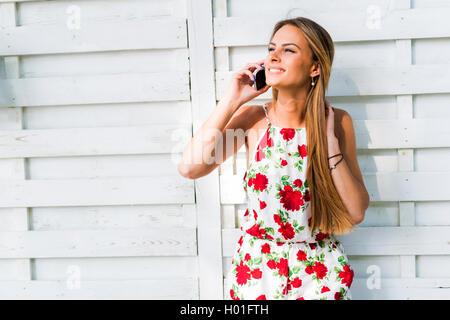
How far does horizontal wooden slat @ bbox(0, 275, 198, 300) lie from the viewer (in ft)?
7.12

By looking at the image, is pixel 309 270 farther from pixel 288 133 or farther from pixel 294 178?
pixel 288 133

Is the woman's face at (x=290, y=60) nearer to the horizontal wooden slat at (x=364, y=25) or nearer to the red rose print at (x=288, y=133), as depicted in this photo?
the red rose print at (x=288, y=133)

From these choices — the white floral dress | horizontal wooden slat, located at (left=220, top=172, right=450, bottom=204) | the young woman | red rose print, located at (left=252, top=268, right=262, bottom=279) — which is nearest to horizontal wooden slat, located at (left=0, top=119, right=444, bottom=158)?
horizontal wooden slat, located at (left=220, top=172, right=450, bottom=204)

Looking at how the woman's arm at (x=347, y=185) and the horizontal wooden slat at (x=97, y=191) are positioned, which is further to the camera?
the horizontal wooden slat at (x=97, y=191)

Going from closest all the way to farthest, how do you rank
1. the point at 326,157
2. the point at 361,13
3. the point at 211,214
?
the point at 326,157 → the point at 361,13 → the point at 211,214

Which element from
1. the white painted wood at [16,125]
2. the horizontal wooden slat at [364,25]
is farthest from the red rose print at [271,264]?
the white painted wood at [16,125]

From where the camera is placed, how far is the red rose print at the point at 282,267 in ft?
5.64

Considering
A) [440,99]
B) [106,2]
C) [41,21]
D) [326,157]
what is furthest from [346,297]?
[41,21]

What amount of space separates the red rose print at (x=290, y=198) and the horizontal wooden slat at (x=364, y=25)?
2.32 feet

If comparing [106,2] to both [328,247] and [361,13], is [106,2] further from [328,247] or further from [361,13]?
[328,247]

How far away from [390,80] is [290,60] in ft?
1.99
